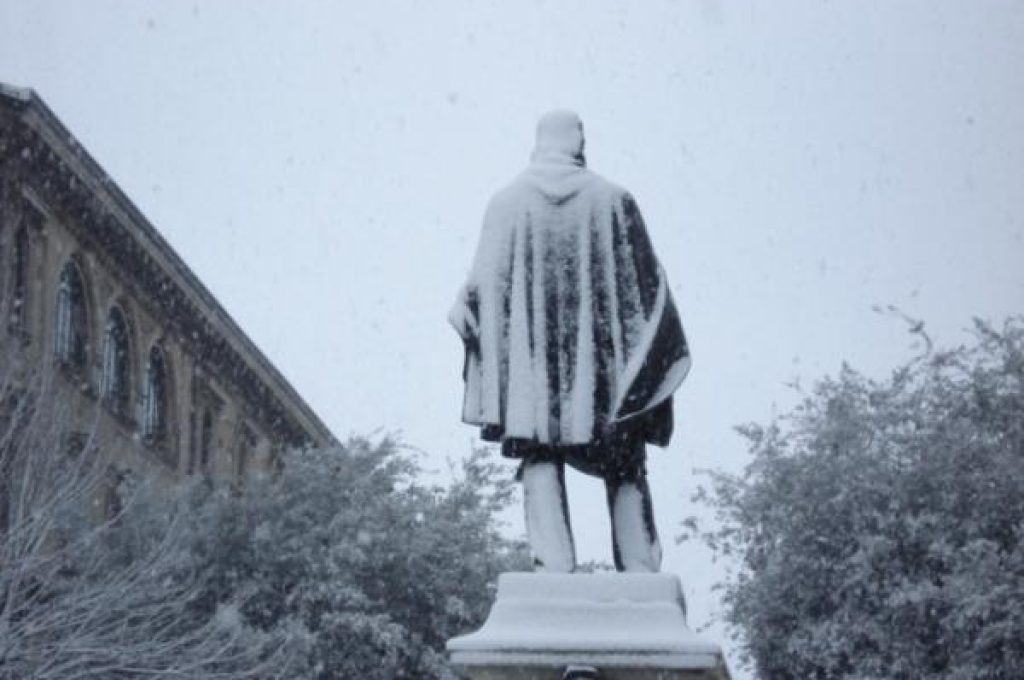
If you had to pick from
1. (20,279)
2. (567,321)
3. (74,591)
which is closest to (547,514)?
(567,321)

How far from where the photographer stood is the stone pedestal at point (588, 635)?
20.5 feet

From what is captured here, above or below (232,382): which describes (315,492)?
below

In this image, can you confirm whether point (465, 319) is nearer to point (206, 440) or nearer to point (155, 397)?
point (155, 397)

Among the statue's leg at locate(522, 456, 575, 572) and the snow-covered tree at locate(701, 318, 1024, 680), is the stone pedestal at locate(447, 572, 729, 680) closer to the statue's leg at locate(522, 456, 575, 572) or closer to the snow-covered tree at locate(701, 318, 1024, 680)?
the statue's leg at locate(522, 456, 575, 572)

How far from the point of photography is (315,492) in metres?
29.8

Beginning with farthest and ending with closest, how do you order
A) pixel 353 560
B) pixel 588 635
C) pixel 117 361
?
pixel 117 361 → pixel 353 560 → pixel 588 635

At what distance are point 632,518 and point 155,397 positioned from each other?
35.0 m

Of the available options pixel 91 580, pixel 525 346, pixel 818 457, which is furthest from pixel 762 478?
pixel 525 346

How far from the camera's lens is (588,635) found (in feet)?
20.9

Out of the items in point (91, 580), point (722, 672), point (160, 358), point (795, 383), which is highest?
point (160, 358)

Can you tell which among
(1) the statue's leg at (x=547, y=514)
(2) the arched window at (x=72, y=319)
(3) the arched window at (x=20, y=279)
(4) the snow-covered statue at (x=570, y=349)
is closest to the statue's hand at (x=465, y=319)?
(4) the snow-covered statue at (x=570, y=349)

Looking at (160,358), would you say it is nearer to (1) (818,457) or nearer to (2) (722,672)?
(1) (818,457)

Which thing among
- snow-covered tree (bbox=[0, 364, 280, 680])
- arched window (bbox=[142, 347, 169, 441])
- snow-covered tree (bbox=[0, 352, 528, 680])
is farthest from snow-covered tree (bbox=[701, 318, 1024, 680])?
arched window (bbox=[142, 347, 169, 441])

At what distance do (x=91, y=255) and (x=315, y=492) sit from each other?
352 inches
